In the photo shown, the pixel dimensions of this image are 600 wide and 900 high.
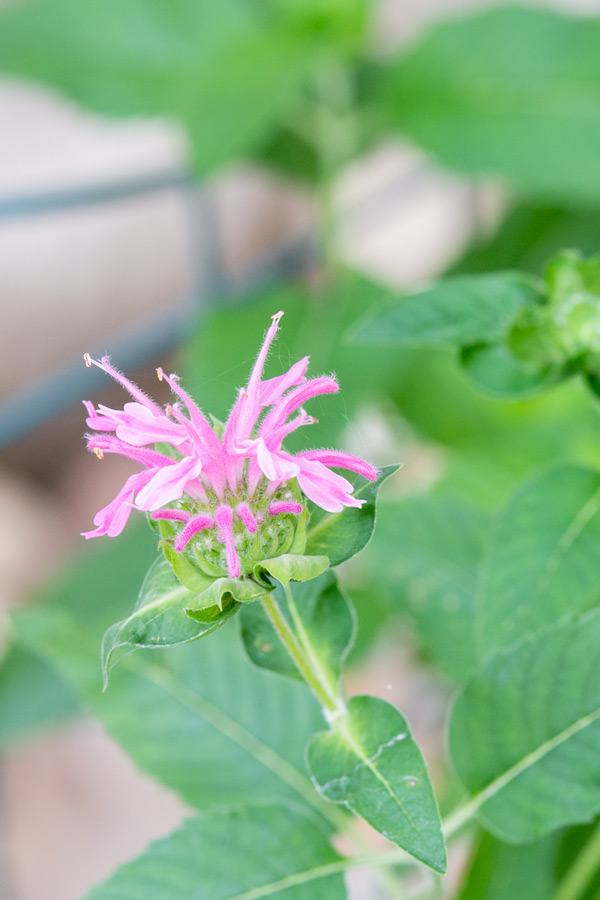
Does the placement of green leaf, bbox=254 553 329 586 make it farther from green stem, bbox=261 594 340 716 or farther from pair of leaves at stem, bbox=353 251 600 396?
pair of leaves at stem, bbox=353 251 600 396

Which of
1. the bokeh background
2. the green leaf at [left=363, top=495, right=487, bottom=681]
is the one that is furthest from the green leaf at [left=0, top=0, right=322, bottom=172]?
the green leaf at [left=363, top=495, right=487, bottom=681]

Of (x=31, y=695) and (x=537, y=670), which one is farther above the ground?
(x=537, y=670)

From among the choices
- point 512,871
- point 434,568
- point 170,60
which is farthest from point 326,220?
point 512,871

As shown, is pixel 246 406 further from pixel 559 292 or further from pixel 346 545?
pixel 559 292

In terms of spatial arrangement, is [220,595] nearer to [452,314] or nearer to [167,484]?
[167,484]

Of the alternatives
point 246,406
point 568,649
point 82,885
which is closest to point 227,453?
point 246,406
